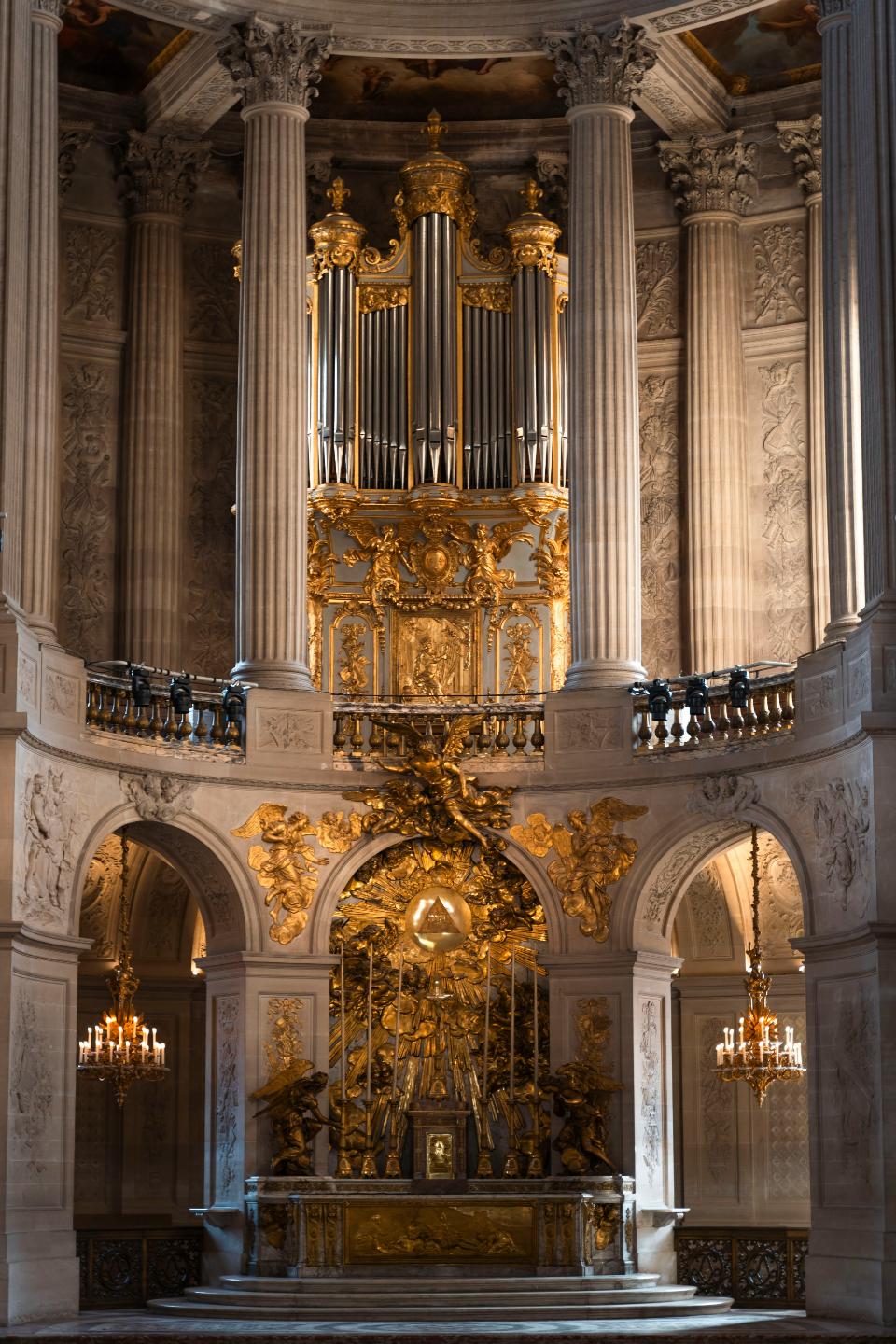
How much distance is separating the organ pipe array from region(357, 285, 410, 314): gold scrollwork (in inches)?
0.4

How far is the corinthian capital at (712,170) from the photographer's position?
31.0m

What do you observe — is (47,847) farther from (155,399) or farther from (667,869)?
(155,399)

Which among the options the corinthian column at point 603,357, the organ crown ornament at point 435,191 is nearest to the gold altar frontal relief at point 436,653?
the corinthian column at point 603,357

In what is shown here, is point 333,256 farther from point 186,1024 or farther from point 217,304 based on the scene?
point 186,1024

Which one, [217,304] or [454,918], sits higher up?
[217,304]

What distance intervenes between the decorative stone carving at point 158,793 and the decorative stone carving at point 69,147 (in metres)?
8.97

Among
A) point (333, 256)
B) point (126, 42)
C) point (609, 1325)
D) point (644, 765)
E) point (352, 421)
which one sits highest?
point (126, 42)

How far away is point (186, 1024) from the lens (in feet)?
94.0

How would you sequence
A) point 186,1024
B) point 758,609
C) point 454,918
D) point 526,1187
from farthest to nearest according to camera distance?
point 758,609 < point 186,1024 < point 454,918 < point 526,1187

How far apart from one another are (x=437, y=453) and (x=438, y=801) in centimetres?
477

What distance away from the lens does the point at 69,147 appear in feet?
101

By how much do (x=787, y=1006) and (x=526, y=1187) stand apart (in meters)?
4.64

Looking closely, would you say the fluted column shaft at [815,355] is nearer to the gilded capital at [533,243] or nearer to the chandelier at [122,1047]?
the gilded capital at [533,243]

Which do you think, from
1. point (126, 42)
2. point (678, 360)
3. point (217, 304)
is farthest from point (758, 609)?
point (126, 42)
